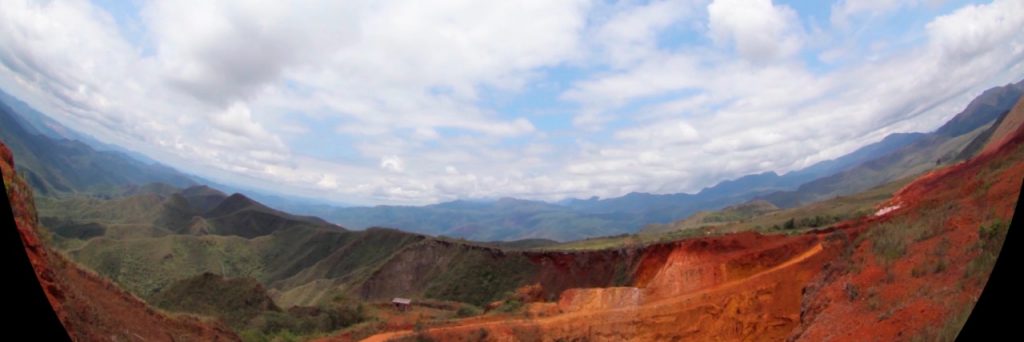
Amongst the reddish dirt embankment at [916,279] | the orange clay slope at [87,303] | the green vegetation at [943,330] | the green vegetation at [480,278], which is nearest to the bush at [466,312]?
the green vegetation at [480,278]

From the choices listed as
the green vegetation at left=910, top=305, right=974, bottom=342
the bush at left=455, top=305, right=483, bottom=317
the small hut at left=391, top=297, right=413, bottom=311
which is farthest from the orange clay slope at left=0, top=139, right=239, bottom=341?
the small hut at left=391, top=297, right=413, bottom=311

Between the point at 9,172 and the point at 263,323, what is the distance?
29.3 metres

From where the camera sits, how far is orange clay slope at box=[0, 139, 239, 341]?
31.2ft

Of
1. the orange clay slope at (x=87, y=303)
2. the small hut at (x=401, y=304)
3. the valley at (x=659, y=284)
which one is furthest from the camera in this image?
the small hut at (x=401, y=304)

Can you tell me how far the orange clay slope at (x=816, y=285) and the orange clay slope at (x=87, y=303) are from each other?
9031 mm

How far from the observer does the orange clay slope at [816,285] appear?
11.7 metres

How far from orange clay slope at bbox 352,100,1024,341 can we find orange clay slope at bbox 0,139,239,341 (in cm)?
903

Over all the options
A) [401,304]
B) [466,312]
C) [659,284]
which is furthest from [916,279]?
[401,304]

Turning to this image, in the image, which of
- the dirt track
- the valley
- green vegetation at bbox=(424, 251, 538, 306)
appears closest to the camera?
the valley

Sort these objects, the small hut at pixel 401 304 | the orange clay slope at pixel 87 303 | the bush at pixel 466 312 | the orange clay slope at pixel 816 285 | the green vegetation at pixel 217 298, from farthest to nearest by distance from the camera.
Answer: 1. the green vegetation at pixel 217 298
2. the small hut at pixel 401 304
3. the bush at pixel 466 312
4. the orange clay slope at pixel 816 285
5. the orange clay slope at pixel 87 303

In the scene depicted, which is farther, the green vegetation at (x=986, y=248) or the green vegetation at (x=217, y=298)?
the green vegetation at (x=217, y=298)

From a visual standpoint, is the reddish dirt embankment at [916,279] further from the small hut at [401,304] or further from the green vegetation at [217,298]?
the green vegetation at [217,298]

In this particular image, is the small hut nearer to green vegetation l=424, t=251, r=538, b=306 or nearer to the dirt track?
green vegetation l=424, t=251, r=538, b=306

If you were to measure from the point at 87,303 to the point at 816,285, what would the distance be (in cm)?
2270
